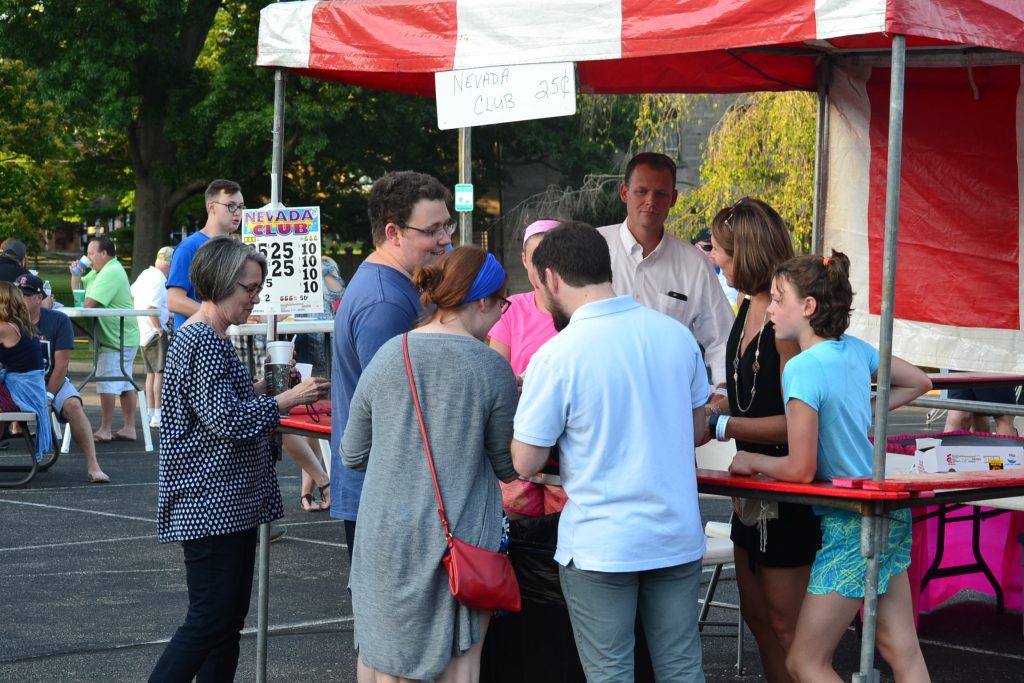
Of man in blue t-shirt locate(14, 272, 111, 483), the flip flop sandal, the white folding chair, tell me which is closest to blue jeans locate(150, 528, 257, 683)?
the white folding chair

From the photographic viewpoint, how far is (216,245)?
4.39 meters

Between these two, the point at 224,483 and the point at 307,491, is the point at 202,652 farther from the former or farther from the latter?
the point at 307,491

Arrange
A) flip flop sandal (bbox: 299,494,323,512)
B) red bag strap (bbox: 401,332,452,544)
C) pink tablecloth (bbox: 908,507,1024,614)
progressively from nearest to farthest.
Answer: red bag strap (bbox: 401,332,452,544), pink tablecloth (bbox: 908,507,1024,614), flip flop sandal (bbox: 299,494,323,512)

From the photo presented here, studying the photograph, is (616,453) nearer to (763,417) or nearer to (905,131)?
(763,417)

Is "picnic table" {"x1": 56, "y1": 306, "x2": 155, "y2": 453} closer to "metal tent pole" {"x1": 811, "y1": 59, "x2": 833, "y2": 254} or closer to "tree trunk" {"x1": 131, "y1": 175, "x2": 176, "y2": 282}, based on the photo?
"metal tent pole" {"x1": 811, "y1": 59, "x2": 833, "y2": 254}

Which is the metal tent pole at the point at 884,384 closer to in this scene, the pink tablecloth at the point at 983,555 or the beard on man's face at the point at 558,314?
the beard on man's face at the point at 558,314

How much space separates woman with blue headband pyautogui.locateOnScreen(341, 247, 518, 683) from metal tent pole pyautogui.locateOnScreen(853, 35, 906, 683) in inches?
39.7

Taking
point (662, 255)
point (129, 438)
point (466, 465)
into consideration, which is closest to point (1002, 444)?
point (662, 255)

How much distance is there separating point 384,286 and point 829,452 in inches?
56.0

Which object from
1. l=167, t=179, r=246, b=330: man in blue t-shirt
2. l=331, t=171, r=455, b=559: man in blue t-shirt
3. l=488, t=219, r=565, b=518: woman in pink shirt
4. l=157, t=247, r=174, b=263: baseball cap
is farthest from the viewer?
l=157, t=247, r=174, b=263: baseball cap

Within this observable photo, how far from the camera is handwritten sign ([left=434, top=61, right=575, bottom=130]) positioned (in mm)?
4449

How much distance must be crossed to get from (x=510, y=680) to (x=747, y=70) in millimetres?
3395

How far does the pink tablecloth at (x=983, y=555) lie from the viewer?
21.0 ft

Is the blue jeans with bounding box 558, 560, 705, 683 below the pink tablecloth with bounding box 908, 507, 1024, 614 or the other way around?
the other way around
